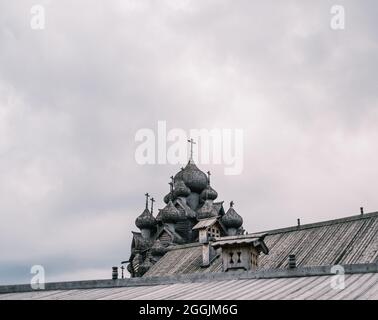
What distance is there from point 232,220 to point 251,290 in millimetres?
36925

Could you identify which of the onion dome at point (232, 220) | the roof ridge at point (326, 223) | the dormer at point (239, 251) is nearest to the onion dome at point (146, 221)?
the onion dome at point (232, 220)

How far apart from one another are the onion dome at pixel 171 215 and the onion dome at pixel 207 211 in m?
2.13

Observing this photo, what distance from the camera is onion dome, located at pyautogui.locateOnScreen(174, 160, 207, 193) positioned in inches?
2333

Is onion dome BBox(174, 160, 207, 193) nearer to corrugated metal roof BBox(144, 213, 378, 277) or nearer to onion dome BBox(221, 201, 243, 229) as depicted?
onion dome BBox(221, 201, 243, 229)

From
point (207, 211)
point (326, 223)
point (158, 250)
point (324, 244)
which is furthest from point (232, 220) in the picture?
point (324, 244)

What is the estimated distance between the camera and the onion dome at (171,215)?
5456cm

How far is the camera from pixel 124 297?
14773mm

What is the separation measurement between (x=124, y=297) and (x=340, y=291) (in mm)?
6443

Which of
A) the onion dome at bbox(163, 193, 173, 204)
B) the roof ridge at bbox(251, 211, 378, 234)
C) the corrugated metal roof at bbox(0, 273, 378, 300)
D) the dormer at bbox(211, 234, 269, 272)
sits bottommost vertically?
the corrugated metal roof at bbox(0, 273, 378, 300)

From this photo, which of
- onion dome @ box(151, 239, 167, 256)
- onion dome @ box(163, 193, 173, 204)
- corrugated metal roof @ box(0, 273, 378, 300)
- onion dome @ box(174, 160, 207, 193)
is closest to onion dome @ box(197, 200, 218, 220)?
onion dome @ box(174, 160, 207, 193)

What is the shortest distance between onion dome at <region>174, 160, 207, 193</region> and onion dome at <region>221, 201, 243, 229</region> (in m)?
9.10

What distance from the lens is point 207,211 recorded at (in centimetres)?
5388

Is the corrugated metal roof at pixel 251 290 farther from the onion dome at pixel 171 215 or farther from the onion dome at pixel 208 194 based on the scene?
the onion dome at pixel 208 194
